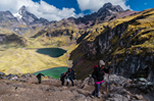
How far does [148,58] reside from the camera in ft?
140

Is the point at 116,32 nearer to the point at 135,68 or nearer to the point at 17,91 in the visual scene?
the point at 135,68

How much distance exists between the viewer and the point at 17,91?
488 inches

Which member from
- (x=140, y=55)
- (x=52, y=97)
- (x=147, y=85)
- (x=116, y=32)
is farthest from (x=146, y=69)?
(x=116, y=32)

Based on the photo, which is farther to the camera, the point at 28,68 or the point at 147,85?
the point at 28,68

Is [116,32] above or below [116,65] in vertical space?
above

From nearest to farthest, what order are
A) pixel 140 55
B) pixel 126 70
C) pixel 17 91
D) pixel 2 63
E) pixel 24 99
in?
pixel 24 99 → pixel 17 91 → pixel 140 55 → pixel 126 70 → pixel 2 63

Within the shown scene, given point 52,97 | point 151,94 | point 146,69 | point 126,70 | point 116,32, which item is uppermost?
point 116,32

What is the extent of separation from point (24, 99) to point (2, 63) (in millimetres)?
183529

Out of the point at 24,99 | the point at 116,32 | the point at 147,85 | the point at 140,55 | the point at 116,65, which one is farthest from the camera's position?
the point at 116,32

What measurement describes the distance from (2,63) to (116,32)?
19520 centimetres

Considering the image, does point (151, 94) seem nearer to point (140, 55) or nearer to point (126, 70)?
point (140, 55)

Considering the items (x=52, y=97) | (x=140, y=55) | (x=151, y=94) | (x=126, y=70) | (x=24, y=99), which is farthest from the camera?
(x=126, y=70)

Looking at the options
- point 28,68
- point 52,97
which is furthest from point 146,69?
point 28,68

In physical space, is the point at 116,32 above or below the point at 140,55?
above
